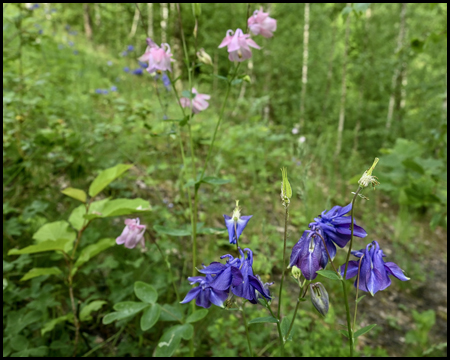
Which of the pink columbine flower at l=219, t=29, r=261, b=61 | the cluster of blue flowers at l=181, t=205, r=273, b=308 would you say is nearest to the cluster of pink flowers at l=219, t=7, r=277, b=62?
the pink columbine flower at l=219, t=29, r=261, b=61

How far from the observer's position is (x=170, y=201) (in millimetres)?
2922

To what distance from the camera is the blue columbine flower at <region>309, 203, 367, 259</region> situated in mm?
648

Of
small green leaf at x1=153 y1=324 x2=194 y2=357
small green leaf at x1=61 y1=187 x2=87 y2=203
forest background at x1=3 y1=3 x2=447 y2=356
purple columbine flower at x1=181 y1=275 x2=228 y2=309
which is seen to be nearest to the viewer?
purple columbine flower at x1=181 y1=275 x2=228 y2=309

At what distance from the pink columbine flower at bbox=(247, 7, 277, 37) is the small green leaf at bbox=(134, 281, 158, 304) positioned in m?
1.12

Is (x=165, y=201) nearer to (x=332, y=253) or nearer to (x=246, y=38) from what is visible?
(x=246, y=38)

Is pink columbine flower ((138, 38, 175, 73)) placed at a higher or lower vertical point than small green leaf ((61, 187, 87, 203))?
higher

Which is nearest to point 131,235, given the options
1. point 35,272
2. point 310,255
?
point 35,272

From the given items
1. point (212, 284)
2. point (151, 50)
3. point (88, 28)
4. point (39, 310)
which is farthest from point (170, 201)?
point (88, 28)

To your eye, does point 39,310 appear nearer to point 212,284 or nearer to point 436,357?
point 212,284

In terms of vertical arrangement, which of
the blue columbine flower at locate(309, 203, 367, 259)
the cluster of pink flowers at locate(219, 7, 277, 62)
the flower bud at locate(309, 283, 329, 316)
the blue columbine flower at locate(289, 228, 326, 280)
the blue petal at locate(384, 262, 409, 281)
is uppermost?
the cluster of pink flowers at locate(219, 7, 277, 62)

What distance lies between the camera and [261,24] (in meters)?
1.21

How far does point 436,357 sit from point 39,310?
2.51 meters

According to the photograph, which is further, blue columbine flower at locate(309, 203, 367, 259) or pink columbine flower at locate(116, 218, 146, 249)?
pink columbine flower at locate(116, 218, 146, 249)

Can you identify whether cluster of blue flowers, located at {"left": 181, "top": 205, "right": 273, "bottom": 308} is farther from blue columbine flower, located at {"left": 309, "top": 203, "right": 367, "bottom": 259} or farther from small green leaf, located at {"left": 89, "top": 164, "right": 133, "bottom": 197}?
small green leaf, located at {"left": 89, "top": 164, "right": 133, "bottom": 197}
